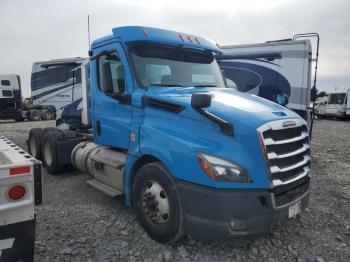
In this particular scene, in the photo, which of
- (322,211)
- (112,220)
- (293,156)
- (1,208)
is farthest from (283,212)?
(1,208)

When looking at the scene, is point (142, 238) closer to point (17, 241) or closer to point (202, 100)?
point (17, 241)

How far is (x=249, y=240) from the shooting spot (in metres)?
4.12

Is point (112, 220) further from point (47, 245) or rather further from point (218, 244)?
point (218, 244)

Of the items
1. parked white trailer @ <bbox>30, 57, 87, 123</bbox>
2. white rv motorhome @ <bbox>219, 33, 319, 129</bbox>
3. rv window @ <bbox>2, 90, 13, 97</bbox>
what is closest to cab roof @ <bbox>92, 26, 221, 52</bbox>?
white rv motorhome @ <bbox>219, 33, 319, 129</bbox>

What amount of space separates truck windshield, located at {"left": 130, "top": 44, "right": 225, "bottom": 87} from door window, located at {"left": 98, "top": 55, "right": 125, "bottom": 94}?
1.15ft

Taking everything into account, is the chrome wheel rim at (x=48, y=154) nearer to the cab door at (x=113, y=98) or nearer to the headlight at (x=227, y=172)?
the cab door at (x=113, y=98)

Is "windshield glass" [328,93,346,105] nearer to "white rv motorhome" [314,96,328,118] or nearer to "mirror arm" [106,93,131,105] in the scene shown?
"white rv motorhome" [314,96,328,118]

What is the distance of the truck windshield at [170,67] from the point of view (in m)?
4.51

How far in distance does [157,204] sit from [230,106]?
1492 millimetres

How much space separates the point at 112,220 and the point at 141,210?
0.75m

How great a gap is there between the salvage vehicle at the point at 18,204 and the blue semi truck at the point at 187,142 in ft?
4.92

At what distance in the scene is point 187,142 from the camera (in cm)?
355

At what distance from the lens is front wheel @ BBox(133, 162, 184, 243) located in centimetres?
374

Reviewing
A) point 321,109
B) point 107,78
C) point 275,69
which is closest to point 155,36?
point 107,78
